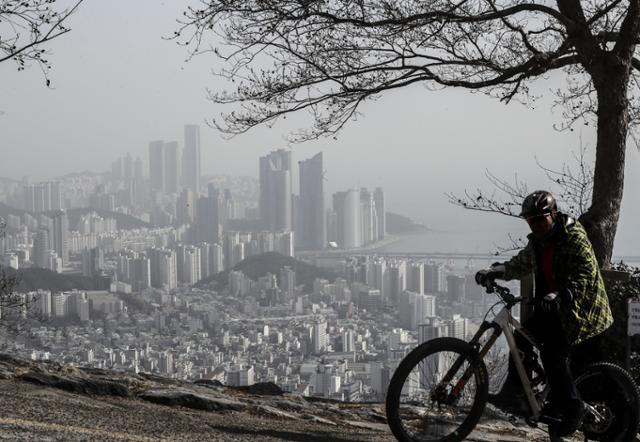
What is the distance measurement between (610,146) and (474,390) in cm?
520

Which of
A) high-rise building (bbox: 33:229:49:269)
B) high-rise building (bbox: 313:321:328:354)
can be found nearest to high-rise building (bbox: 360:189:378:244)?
high-rise building (bbox: 313:321:328:354)

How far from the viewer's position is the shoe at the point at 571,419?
5426mm

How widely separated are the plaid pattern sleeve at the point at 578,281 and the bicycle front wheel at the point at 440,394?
60 cm

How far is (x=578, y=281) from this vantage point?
5262 mm

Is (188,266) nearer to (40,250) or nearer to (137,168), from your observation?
(40,250)

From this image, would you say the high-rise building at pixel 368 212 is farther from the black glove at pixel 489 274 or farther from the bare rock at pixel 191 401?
the black glove at pixel 489 274

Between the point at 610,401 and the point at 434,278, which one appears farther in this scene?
the point at 434,278

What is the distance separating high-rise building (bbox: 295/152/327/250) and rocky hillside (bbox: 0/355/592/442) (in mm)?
36961

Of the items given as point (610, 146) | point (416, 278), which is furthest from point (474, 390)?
point (416, 278)

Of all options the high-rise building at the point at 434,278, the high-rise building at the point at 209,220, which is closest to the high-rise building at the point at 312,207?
the high-rise building at the point at 434,278

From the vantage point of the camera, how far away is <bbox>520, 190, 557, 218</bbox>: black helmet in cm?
522

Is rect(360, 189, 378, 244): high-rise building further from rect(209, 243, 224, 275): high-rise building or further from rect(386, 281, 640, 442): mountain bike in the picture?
rect(386, 281, 640, 442): mountain bike

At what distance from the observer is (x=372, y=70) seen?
35.5 feet

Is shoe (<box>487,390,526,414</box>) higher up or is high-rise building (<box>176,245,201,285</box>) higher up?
high-rise building (<box>176,245,201,285</box>)
